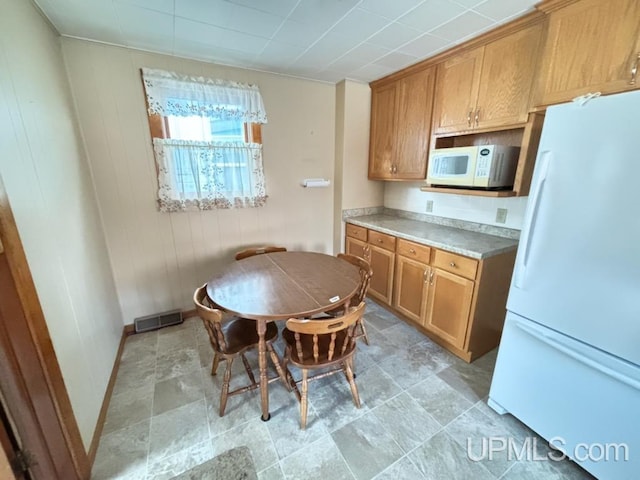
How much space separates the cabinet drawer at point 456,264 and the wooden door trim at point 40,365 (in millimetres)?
2399

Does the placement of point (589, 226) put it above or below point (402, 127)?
below

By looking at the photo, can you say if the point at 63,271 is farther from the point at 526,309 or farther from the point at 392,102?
the point at 392,102

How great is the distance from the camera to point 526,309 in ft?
4.60

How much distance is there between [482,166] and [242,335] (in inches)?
82.1

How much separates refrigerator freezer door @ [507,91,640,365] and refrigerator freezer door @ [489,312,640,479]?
0.08 m

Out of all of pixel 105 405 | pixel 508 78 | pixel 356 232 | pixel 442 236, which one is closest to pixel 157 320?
pixel 105 405

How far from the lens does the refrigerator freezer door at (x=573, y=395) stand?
1.12m

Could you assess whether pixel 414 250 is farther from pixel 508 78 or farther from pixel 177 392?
pixel 177 392

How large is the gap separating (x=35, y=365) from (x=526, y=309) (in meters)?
2.29

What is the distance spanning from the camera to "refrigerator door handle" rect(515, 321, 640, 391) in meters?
1.08

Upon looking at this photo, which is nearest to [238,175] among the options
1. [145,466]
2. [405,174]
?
[405,174]

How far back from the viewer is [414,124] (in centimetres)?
260

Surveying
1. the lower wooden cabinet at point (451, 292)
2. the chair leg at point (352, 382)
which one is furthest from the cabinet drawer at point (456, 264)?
the chair leg at point (352, 382)

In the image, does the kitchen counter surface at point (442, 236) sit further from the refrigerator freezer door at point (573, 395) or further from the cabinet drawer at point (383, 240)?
the refrigerator freezer door at point (573, 395)
